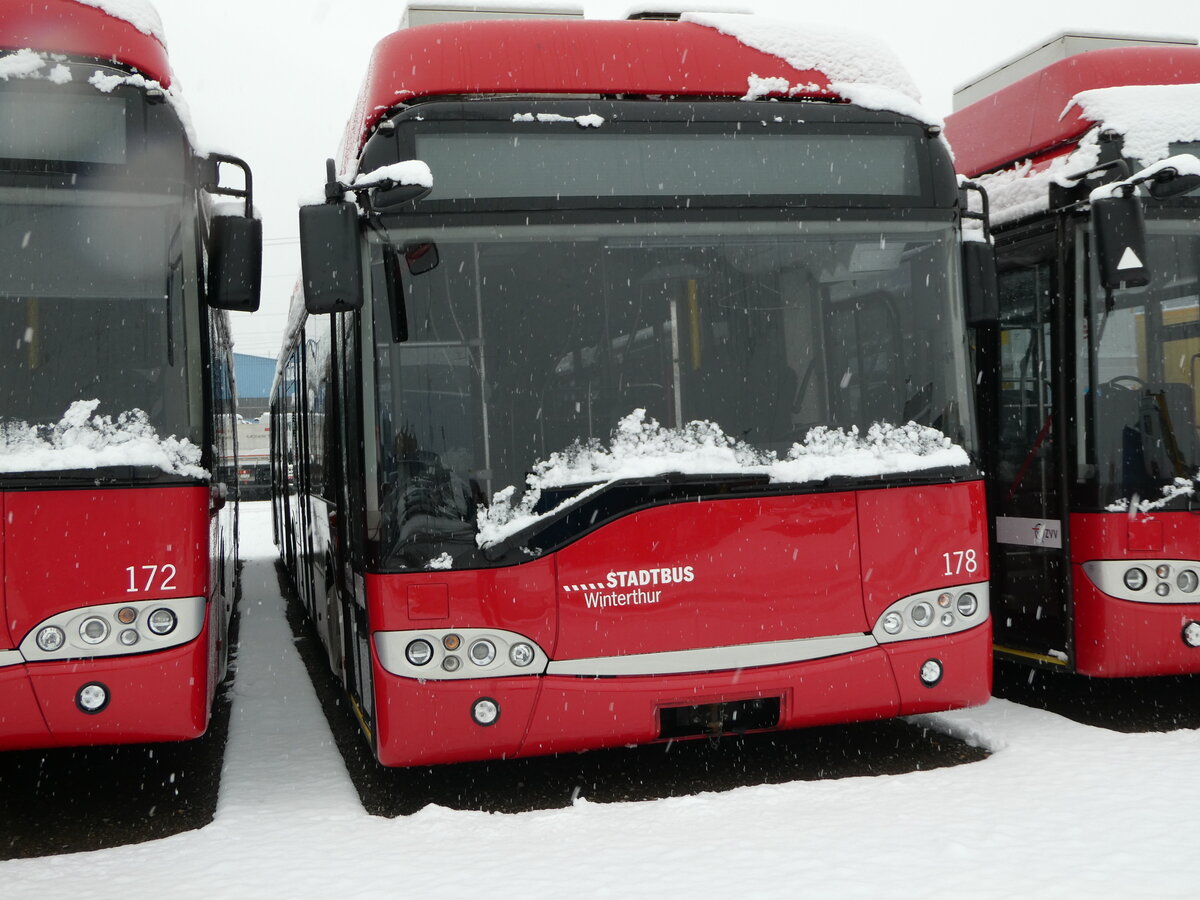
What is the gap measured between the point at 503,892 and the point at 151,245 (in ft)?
9.97

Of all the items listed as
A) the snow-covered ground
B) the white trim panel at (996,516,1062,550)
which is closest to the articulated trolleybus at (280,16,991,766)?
the snow-covered ground

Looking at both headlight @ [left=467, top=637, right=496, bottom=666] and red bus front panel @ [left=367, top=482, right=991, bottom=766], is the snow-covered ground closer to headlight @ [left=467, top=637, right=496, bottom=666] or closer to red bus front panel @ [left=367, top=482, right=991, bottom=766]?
red bus front panel @ [left=367, top=482, right=991, bottom=766]

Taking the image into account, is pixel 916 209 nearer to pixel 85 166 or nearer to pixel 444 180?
pixel 444 180

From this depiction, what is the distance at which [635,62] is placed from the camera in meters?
5.79

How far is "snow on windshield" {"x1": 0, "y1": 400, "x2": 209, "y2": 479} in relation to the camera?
5.28m

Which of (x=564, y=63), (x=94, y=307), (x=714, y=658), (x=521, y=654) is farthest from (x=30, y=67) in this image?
(x=714, y=658)

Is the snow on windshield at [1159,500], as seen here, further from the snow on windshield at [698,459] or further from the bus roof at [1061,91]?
the bus roof at [1061,91]

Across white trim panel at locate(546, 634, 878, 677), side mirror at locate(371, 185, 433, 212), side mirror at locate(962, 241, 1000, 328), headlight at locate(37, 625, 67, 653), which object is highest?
side mirror at locate(371, 185, 433, 212)

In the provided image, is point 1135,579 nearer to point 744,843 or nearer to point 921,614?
point 921,614

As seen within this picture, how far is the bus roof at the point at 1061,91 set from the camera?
7078 millimetres

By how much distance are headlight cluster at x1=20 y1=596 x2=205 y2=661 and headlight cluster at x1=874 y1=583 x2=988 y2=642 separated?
293 cm

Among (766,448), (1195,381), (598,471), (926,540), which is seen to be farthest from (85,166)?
(1195,381)

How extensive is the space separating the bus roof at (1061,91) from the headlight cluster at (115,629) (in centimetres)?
514

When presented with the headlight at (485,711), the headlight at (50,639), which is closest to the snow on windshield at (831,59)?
the headlight at (485,711)
